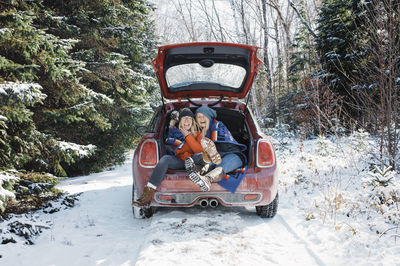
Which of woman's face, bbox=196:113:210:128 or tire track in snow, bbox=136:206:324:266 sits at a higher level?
woman's face, bbox=196:113:210:128

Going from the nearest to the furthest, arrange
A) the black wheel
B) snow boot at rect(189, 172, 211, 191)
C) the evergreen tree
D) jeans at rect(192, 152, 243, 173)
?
1. snow boot at rect(189, 172, 211, 191)
2. jeans at rect(192, 152, 243, 173)
3. the black wheel
4. the evergreen tree

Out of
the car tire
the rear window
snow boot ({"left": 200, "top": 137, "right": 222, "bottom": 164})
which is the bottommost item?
the car tire

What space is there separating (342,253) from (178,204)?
72.1 inches

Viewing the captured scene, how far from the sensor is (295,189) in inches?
213

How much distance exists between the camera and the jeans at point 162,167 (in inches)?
132

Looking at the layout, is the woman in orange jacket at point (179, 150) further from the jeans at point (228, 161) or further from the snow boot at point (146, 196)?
the jeans at point (228, 161)

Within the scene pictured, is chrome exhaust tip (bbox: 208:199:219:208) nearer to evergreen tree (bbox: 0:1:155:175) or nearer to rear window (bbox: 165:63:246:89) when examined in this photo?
rear window (bbox: 165:63:246:89)

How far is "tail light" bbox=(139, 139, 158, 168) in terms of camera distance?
352 centimetres

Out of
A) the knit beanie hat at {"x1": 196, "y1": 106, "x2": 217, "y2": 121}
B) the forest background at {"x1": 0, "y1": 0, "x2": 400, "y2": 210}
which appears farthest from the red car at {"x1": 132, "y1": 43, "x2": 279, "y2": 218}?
the forest background at {"x1": 0, "y1": 0, "x2": 400, "y2": 210}

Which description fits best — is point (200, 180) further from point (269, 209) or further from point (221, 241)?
point (269, 209)

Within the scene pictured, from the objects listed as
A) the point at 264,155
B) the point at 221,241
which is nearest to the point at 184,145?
the point at 264,155

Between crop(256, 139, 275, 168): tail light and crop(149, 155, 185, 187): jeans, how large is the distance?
1.04 metres

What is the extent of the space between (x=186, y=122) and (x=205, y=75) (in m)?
0.96

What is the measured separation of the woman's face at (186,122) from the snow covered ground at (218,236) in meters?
1.22
